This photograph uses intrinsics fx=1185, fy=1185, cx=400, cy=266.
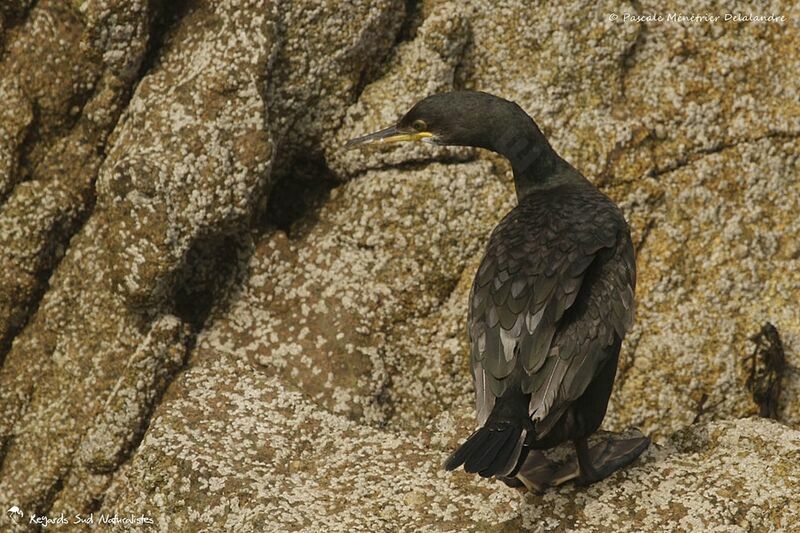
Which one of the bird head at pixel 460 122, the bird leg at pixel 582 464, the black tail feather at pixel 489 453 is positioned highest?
the bird head at pixel 460 122

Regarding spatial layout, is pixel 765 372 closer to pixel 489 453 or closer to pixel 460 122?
pixel 460 122

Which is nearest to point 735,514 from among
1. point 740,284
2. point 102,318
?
point 740,284

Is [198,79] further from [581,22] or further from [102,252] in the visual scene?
Answer: [581,22]

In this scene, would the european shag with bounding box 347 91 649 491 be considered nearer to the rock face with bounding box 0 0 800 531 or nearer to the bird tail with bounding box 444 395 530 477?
the bird tail with bounding box 444 395 530 477

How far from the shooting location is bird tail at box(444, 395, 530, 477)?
17.5 feet

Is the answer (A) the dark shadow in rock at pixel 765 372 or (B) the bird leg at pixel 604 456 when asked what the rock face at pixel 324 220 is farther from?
(B) the bird leg at pixel 604 456

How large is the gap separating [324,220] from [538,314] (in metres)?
2.32

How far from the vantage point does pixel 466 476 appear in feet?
21.2

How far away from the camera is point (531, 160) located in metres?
7.09

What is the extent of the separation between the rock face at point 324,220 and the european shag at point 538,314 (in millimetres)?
762

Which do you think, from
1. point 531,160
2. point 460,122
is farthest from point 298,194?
point 531,160

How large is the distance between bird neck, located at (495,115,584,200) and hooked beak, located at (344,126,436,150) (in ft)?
1.41

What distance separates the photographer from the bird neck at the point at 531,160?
699 cm

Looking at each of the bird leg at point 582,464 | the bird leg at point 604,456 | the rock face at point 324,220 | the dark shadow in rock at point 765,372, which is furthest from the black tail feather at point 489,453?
the dark shadow in rock at point 765,372
